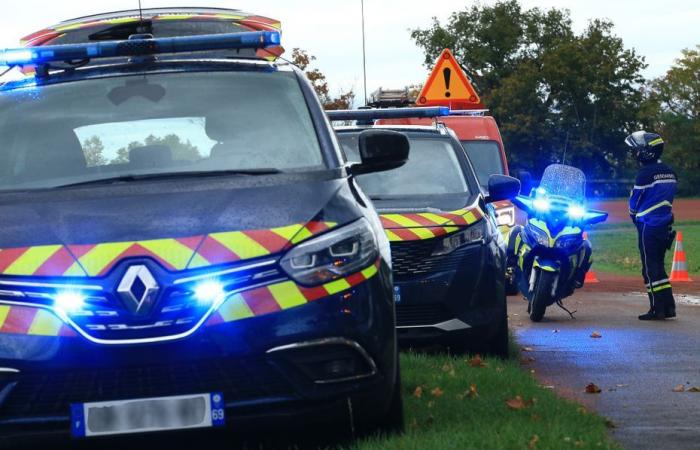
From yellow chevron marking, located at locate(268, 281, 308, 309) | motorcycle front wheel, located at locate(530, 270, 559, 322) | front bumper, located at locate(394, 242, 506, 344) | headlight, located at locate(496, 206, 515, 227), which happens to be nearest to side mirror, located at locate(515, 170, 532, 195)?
motorcycle front wheel, located at locate(530, 270, 559, 322)

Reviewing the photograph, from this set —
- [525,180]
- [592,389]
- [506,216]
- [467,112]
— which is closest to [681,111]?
[467,112]

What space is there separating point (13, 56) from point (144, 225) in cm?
158

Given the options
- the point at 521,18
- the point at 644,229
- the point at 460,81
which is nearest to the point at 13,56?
the point at 644,229

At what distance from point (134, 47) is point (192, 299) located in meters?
1.89

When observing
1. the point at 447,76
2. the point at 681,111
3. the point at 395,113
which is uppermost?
the point at 395,113

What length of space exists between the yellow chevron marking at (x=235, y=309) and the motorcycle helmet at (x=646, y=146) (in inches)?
395

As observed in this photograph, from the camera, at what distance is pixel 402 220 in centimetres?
1015

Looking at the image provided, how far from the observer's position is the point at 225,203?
561cm

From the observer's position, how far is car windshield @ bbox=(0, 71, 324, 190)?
20.3 feet

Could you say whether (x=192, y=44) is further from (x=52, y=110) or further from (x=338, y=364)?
(x=338, y=364)

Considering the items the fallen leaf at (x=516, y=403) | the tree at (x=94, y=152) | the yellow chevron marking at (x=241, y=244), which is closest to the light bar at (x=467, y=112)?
the fallen leaf at (x=516, y=403)

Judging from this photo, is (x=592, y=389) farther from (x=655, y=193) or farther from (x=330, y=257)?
(x=655, y=193)

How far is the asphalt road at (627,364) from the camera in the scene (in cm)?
726

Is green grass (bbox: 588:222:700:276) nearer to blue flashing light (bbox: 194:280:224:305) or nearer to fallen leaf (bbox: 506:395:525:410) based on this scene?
fallen leaf (bbox: 506:395:525:410)
